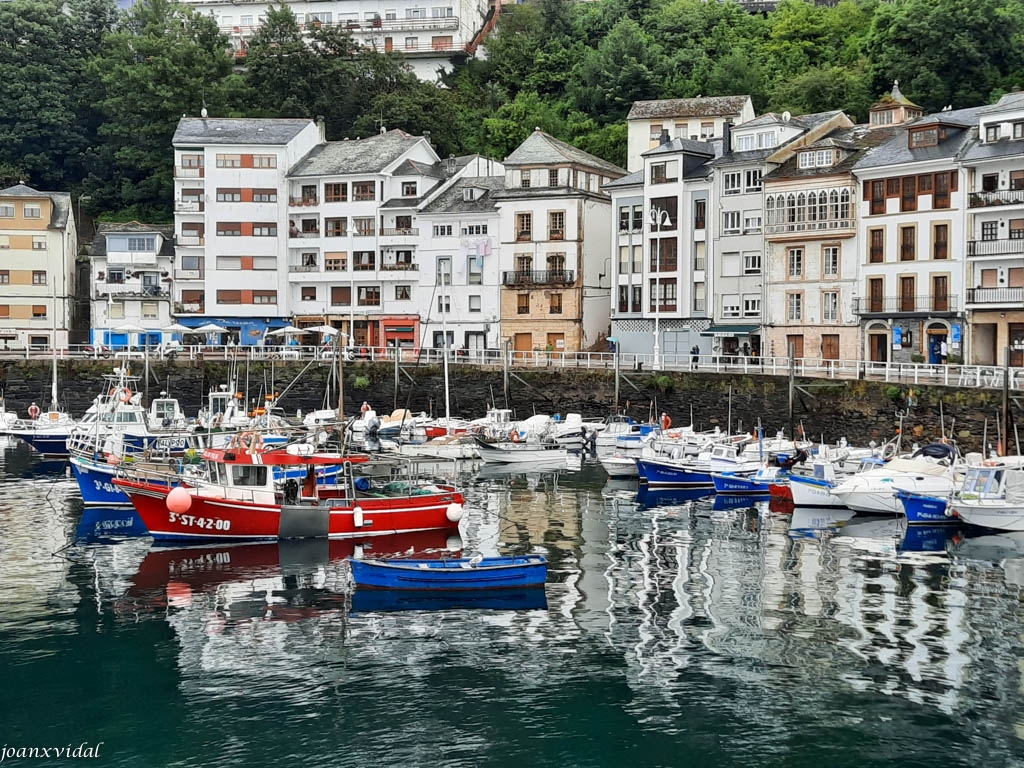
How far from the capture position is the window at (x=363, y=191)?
95688mm

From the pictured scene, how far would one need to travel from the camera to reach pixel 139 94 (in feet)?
349

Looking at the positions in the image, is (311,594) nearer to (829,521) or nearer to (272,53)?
(829,521)

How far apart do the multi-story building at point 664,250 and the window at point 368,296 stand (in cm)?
1963

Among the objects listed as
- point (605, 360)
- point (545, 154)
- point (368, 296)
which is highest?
point (545, 154)

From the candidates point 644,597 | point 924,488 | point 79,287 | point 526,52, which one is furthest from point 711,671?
point 526,52

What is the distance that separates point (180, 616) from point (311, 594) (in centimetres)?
387

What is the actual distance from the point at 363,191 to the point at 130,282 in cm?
1990

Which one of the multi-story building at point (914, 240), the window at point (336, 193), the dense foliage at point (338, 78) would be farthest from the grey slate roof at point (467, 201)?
the multi-story building at point (914, 240)

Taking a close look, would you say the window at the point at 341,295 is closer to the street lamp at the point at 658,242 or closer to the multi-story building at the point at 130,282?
the multi-story building at the point at 130,282

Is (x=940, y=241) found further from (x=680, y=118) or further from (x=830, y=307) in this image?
(x=680, y=118)

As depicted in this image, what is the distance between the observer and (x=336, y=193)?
317 ft

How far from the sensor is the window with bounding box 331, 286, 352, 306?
96875 millimetres

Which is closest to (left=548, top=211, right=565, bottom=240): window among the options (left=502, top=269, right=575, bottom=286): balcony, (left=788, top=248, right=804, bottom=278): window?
(left=502, top=269, right=575, bottom=286): balcony

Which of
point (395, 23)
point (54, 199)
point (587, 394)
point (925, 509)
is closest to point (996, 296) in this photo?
point (587, 394)
